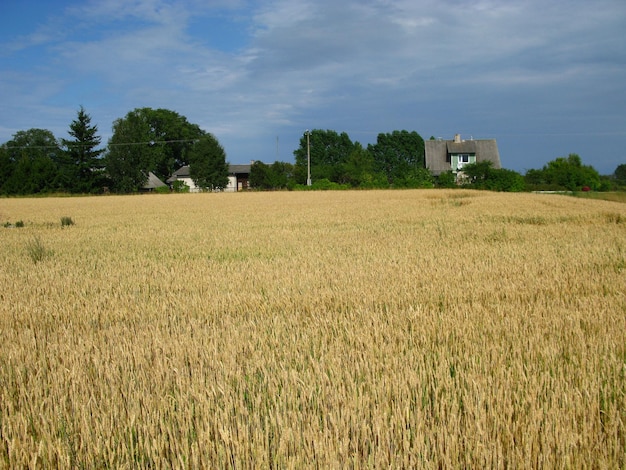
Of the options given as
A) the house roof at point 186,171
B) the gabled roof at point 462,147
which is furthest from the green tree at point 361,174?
the house roof at point 186,171

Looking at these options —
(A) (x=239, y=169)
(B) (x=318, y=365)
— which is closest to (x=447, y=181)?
(B) (x=318, y=365)

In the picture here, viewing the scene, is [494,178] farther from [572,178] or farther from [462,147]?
[462,147]

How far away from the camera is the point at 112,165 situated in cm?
8106

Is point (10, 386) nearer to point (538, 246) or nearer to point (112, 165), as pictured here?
point (538, 246)

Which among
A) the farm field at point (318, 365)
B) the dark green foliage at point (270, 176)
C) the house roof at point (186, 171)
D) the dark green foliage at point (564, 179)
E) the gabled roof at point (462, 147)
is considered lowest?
the farm field at point (318, 365)

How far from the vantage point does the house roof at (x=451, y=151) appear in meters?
90.9

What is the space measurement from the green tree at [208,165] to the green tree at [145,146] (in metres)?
8.73

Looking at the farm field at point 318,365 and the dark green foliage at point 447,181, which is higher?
the dark green foliage at point 447,181

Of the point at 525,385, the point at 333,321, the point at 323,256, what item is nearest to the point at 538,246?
the point at 323,256

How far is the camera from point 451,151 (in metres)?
90.4

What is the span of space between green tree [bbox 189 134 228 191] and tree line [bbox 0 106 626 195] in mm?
168

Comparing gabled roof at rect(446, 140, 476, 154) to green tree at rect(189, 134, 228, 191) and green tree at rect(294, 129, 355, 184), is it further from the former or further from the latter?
green tree at rect(189, 134, 228, 191)

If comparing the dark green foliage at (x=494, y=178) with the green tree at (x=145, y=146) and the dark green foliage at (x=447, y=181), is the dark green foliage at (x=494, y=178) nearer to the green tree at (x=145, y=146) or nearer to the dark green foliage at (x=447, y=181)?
the dark green foliage at (x=447, y=181)

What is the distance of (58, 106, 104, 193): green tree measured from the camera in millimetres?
70938
